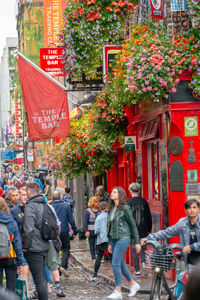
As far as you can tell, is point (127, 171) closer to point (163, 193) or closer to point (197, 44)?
point (163, 193)

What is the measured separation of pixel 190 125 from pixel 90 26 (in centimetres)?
336

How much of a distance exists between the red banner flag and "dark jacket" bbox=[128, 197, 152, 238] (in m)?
→ 3.61

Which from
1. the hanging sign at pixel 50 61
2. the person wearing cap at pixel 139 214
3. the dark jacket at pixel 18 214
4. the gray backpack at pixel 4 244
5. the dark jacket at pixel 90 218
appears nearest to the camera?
the gray backpack at pixel 4 244

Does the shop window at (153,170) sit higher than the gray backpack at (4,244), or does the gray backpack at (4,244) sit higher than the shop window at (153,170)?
the shop window at (153,170)

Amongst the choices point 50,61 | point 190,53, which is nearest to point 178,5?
point 190,53

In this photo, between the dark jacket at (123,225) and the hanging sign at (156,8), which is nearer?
the dark jacket at (123,225)

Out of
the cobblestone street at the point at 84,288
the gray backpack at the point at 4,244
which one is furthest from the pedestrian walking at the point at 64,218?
the gray backpack at the point at 4,244

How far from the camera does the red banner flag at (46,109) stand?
15406 mm

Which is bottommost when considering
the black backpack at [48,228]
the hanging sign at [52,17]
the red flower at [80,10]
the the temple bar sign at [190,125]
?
the black backpack at [48,228]

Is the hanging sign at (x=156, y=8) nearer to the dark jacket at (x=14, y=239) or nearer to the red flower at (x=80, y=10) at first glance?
the red flower at (x=80, y=10)

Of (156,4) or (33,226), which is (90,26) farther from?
(33,226)

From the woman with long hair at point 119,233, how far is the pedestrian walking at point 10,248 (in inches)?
89.4

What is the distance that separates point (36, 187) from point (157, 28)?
4.84 metres

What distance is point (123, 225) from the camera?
9.78 meters
